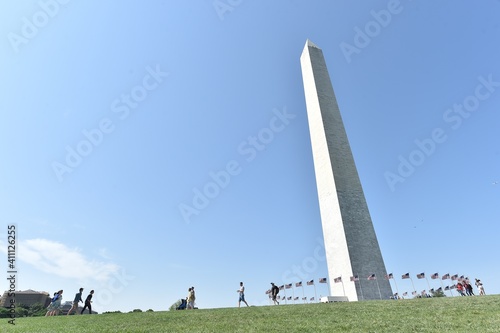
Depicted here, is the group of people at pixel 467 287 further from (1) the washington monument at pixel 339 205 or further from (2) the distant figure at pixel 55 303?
(2) the distant figure at pixel 55 303

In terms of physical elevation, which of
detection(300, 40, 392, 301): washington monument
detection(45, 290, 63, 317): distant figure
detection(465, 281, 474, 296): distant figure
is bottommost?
detection(45, 290, 63, 317): distant figure

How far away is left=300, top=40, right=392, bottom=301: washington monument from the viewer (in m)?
23.6

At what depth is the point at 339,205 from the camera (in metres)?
25.5

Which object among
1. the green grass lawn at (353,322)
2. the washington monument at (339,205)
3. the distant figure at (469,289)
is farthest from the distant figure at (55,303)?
the distant figure at (469,289)

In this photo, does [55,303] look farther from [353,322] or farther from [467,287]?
[467,287]

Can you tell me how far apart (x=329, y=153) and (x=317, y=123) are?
13.6 ft

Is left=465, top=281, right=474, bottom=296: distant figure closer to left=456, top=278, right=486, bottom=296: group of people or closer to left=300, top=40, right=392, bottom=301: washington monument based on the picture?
left=456, top=278, right=486, bottom=296: group of people

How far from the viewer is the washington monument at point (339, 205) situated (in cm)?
2361

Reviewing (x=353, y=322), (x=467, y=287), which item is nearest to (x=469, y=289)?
(x=467, y=287)

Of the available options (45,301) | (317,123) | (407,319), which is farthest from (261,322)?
(45,301)

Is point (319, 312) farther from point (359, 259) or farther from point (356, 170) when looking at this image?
point (356, 170)

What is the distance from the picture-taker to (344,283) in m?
23.9

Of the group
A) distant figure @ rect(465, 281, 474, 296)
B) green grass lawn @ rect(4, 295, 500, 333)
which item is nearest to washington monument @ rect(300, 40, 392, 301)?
distant figure @ rect(465, 281, 474, 296)

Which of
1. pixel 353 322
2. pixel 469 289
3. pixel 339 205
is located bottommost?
pixel 353 322
